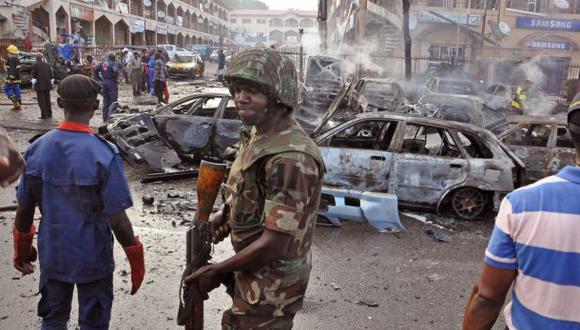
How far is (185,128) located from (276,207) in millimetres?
6958

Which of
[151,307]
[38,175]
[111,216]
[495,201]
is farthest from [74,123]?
[495,201]

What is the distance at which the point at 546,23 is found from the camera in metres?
27.5

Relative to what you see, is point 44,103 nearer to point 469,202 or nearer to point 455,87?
point 469,202

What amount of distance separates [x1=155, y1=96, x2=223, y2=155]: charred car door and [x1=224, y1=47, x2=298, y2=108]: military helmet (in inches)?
256

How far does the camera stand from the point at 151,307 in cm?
380

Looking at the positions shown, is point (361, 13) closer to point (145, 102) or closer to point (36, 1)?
point (145, 102)

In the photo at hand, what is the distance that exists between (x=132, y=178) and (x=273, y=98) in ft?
21.4

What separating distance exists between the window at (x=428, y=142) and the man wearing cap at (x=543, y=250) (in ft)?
16.2

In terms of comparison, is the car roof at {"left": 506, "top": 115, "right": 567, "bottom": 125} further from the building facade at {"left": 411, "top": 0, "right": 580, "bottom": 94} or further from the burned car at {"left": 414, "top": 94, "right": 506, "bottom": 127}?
the building facade at {"left": 411, "top": 0, "right": 580, "bottom": 94}

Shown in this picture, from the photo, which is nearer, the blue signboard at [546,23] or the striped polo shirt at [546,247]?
the striped polo shirt at [546,247]

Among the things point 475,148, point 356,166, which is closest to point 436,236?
point 356,166

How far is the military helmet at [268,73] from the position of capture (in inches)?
70.6

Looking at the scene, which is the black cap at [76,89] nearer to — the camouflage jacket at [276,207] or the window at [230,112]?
the camouflage jacket at [276,207]

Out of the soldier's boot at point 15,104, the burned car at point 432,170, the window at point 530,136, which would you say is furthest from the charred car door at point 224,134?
the soldier's boot at point 15,104
